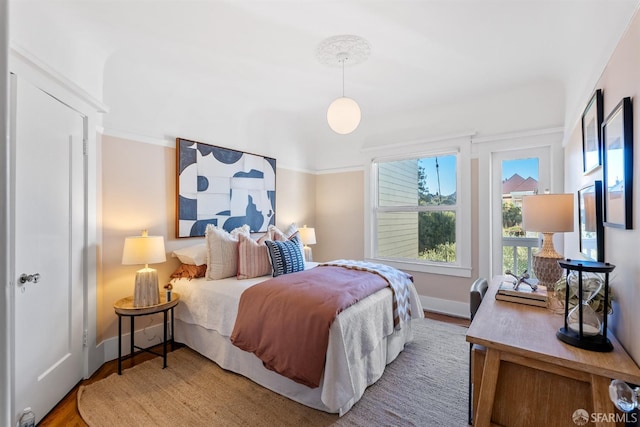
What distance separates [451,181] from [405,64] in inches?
68.6

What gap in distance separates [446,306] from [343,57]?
3.16m

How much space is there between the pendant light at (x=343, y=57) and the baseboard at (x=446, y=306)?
8.52 ft

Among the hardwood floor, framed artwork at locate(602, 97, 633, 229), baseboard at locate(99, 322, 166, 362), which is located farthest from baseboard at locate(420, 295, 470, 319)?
the hardwood floor

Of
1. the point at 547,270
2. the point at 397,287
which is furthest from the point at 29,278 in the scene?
the point at 547,270

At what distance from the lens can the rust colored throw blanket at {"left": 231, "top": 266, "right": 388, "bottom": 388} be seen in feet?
6.06

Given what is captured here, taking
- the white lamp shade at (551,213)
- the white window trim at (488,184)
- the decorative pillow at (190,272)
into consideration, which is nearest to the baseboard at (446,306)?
the white window trim at (488,184)

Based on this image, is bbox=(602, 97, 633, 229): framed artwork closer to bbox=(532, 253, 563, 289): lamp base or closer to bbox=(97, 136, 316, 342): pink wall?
bbox=(532, 253, 563, 289): lamp base

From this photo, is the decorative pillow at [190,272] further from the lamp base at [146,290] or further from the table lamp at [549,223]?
the table lamp at [549,223]

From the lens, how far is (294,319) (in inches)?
77.5

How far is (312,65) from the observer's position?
9.07ft

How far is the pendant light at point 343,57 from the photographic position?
235 centimetres

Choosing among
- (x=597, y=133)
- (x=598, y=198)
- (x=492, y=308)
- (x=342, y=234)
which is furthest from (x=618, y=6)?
(x=342, y=234)

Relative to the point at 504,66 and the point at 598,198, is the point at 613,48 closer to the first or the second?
the point at 598,198

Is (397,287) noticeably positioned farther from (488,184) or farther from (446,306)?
(488,184)
